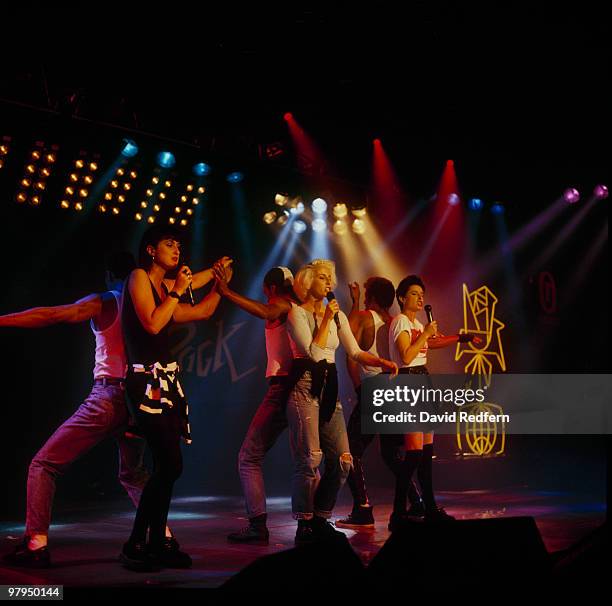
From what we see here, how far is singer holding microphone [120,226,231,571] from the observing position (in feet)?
13.9

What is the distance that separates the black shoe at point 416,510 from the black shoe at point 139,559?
2.74 meters

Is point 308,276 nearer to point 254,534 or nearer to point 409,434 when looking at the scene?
point 409,434

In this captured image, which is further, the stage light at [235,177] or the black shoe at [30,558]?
the stage light at [235,177]

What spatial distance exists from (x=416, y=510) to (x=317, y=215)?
3.89 metres

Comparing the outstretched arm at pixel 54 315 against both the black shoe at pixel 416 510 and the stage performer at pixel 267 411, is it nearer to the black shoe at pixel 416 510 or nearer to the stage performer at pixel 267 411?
the stage performer at pixel 267 411

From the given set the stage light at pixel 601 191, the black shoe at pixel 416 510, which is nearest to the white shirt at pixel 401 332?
the black shoe at pixel 416 510

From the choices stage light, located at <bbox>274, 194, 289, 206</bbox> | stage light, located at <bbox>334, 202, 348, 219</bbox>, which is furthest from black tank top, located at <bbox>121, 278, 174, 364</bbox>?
stage light, located at <bbox>334, 202, 348, 219</bbox>

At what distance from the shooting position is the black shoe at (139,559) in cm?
419

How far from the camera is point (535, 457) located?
1120cm

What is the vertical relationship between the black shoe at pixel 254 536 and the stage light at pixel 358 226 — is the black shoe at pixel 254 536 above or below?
below

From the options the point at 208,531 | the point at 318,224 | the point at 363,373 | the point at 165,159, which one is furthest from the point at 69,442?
the point at 318,224

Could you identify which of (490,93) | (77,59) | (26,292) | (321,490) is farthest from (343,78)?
(321,490)

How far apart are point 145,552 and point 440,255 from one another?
737 centimetres

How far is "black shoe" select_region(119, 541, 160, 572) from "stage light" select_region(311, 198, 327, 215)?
18.0 feet
